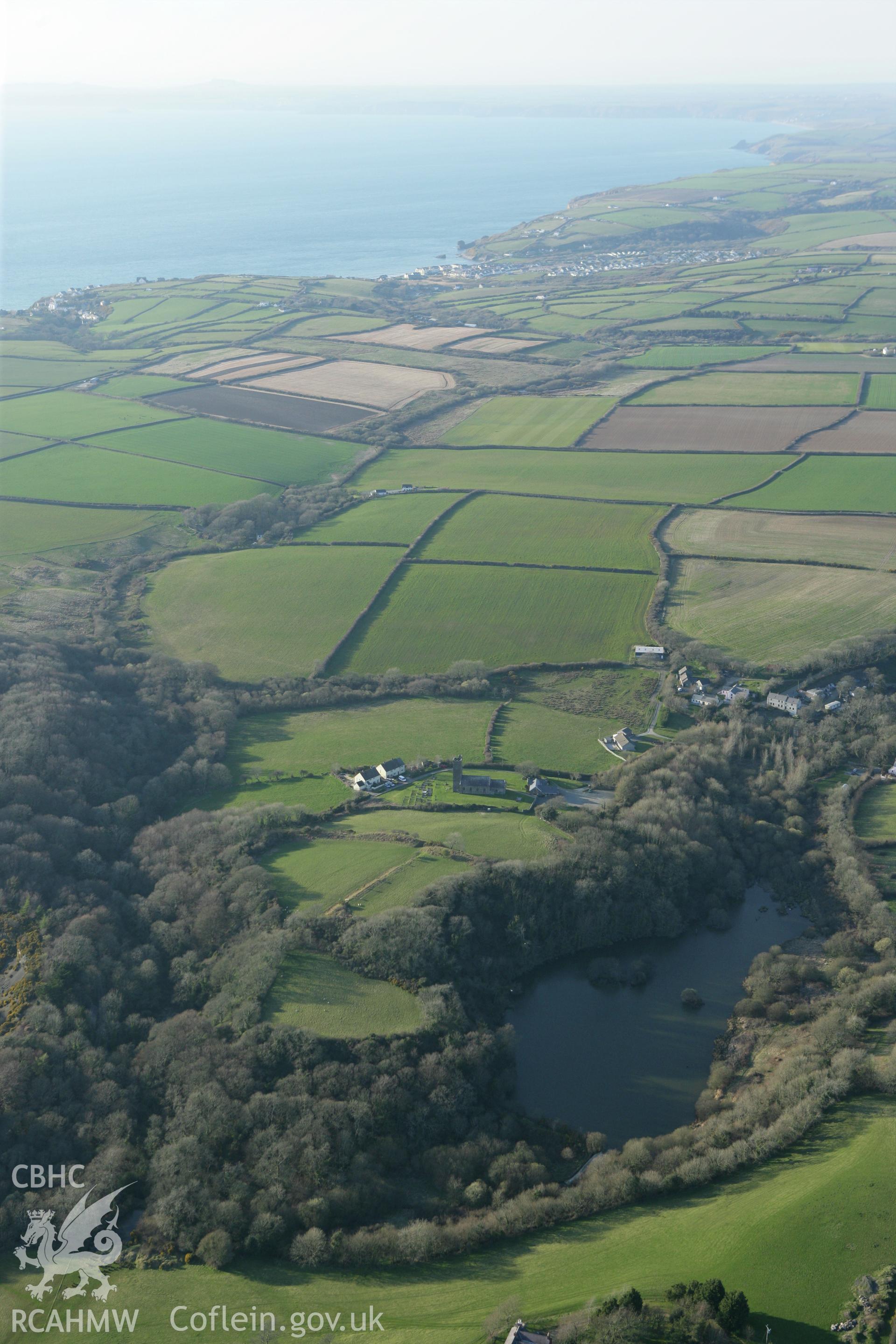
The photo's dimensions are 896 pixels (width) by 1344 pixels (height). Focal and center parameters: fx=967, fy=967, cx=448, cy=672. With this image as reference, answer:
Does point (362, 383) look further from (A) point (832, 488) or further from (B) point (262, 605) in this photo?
(A) point (832, 488)

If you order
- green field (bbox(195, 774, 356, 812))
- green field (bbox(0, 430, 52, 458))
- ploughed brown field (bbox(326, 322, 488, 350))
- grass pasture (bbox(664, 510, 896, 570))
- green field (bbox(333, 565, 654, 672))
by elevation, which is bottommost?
green field (bbox(195, 774, 356, 812))

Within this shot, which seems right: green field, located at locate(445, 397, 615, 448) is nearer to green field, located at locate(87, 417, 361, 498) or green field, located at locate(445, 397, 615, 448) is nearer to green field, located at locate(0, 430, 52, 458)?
green field, located at locate(87, 417, 361, 498)

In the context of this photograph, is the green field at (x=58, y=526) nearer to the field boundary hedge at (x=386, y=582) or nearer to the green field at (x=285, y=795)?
the field boundary hedge at (x=386, y=582)

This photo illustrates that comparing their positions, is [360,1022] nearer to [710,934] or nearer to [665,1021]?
[665,1021]

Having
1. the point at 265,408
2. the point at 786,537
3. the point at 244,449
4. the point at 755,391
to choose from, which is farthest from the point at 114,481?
the point at 755,391

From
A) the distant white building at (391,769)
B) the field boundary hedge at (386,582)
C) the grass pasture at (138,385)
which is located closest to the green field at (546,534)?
the field boundary hedge at (386,582)

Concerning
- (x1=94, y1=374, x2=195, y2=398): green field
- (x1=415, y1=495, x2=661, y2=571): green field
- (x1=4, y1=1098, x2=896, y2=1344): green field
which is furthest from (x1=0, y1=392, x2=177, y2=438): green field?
(x1=4, y1=1098, x2=896, y2=1344): green field

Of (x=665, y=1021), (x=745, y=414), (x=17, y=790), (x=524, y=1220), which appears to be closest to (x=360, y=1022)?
(x=524, y=1220)
